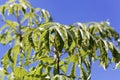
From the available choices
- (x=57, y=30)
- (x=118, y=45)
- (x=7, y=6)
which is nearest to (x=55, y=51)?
(x=57, y=30)

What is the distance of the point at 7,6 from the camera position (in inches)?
128

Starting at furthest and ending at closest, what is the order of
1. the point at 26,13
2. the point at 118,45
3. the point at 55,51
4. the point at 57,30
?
1. the point at 26,13
2. the point at 118,45
3. the point at 55,51
4. the point at 57,30

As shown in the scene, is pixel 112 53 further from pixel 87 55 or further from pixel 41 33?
pixel 41 33

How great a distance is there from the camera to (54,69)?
9.07 feet

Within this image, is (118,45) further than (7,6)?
No

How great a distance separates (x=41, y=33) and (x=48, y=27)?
0.10 m

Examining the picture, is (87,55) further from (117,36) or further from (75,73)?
(117,36)

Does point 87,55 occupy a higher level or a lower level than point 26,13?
lower

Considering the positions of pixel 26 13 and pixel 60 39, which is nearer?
pixel 60 39

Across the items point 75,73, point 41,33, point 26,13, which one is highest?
point 26,13

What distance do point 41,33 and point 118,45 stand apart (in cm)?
68

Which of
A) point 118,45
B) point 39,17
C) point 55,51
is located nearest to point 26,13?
point 39,17

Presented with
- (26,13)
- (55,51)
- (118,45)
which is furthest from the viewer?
(26,13)

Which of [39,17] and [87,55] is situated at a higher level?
[39,17]
